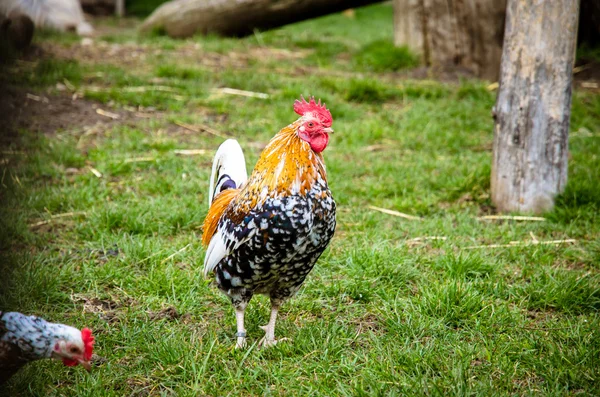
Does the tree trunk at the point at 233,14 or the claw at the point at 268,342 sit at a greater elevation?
the tree trunk at the point at 233,14

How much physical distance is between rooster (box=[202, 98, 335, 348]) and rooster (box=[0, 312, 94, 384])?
0.82 meters

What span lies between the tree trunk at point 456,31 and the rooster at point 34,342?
6.84 meters

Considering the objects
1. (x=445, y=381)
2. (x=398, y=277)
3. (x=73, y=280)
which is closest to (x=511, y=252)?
(x=398, y=277)

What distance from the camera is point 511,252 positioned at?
4.30 meters

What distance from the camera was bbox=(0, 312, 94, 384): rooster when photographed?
234cm

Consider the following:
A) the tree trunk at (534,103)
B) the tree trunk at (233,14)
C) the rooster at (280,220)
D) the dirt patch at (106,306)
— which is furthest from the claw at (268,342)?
the tree trunk at (233,14)

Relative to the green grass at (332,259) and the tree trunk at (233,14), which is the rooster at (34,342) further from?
the tree trunk at (233,14)

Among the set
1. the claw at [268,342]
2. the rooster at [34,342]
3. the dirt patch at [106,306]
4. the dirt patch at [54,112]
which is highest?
the dirt patch at [54,112]

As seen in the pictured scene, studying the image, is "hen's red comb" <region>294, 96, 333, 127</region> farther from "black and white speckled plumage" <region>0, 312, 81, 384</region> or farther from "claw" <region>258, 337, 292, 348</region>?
"black and white speckled plumage" <region>0, 312, 81, 384</region>

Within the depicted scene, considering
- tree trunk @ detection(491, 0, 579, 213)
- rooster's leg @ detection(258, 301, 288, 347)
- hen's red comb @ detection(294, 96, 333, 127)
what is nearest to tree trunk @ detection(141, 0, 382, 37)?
tree trunk @ detection(491, 0, 579, 213)

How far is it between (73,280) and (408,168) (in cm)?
326

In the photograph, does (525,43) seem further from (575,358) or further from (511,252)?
(575,358)

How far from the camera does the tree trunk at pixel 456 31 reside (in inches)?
308

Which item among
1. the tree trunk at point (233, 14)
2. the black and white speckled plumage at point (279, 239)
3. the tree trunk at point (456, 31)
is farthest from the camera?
the tree trunk at point (233, 14)
